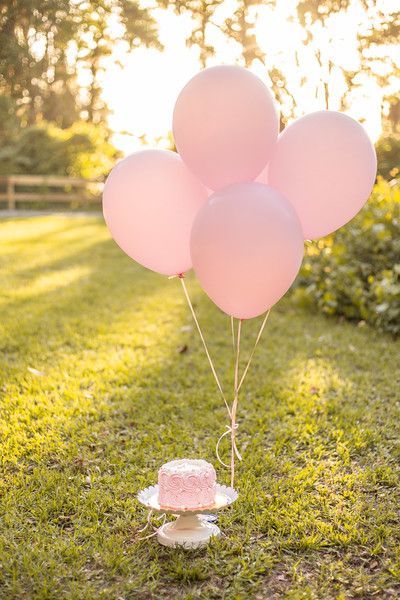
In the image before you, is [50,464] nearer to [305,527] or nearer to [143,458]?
[143,458]

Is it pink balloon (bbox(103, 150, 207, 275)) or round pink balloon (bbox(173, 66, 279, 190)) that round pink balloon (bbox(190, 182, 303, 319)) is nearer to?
round pink balloon (bbox(173, 66, 279, 190))

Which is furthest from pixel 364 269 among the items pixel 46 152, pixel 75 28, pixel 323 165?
pixel 46 152

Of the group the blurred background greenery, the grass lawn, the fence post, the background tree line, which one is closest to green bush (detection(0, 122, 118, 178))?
the fence post

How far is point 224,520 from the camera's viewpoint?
2.89 m

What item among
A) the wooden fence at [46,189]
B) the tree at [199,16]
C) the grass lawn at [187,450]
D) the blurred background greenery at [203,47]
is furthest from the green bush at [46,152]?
the tree at [199,16]

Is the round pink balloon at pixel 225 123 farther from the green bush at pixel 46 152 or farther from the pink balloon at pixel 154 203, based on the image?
the green bush at pixel 46 152

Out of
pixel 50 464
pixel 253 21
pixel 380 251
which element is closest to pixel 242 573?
pixel 50 464

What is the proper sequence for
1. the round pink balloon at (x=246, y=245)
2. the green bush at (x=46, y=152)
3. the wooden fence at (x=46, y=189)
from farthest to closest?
the green bush at (x=46, y=152) → the wooden fence at (x=46, y=189) → the round pink balloon at (x=246, y=245)

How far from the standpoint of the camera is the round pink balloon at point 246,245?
2381 mm

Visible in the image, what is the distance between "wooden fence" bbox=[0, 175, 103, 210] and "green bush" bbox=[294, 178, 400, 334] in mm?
13810

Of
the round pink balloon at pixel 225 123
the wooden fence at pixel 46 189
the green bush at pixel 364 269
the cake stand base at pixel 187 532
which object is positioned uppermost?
the round pink balloon at pixel 225 123

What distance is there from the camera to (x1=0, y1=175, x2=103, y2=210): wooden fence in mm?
19594

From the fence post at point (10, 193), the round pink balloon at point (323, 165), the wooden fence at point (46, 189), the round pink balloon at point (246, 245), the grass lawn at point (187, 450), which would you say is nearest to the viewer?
the round pink balloon at point (246, 245)

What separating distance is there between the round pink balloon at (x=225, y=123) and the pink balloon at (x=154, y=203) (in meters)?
0.13
